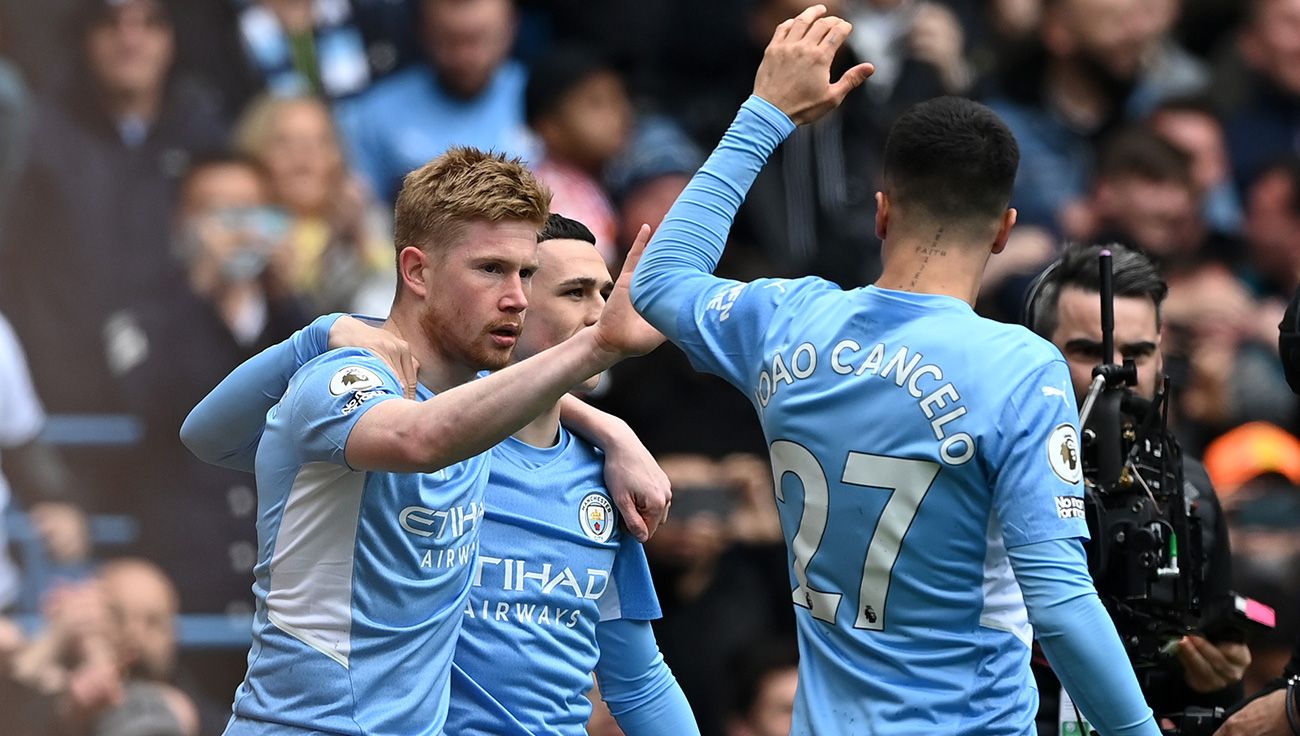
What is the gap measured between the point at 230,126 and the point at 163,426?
1486 millimetres

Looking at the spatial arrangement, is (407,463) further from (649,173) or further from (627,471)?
(649,173)

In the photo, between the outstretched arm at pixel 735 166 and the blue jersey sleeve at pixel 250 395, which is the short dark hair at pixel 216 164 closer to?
the blue jersey sleeve at pixel 250 395

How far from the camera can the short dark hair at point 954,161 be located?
12.6ft

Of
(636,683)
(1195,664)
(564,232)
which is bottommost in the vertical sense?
(1195,664)

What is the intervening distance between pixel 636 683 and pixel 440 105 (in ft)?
15.1

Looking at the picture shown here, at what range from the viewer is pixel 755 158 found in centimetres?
398

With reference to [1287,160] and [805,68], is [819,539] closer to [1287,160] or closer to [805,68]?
[805,68]

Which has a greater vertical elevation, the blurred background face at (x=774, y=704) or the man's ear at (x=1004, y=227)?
the man's ear at (x=1004, y=227)

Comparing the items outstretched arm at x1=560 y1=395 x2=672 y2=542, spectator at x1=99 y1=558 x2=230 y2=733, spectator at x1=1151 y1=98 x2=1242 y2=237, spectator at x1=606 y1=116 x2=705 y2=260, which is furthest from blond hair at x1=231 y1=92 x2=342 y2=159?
outstretched arm at x1=560 y1=395 x2=672 y2=542

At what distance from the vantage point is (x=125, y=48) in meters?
8.65

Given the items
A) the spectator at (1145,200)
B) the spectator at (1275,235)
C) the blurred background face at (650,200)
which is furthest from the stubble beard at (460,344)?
the spectator at (1275,235)

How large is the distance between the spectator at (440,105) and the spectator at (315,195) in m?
0.15

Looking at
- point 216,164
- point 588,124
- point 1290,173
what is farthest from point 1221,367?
point 216,164

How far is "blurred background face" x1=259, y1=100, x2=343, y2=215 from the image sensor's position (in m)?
8.67
